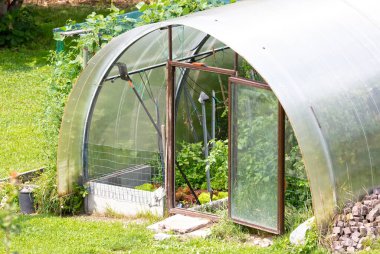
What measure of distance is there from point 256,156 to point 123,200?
2.06 meters

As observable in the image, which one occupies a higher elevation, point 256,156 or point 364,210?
point 256,156

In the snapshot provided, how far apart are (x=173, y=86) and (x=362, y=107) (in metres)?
2.29

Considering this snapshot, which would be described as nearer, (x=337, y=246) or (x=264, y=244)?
(x=337, y=246)

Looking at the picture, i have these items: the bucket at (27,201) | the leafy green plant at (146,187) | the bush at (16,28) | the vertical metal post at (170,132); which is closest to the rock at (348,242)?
the vertical metal post at (170,132)

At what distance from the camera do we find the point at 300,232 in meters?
10.3

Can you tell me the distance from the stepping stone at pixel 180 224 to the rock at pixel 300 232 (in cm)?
130

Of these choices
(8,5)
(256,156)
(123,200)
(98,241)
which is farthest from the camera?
(8,5)

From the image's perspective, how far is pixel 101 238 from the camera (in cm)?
1113

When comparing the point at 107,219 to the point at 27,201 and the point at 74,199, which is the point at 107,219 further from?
the point at 27,201

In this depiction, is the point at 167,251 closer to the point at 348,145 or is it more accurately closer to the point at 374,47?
the point at 348,145

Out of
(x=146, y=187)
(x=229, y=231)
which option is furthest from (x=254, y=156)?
(x=146, y=187)

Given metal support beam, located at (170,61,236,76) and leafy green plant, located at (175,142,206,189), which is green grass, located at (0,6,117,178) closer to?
leafy green plant, located at (175,142,206,189)

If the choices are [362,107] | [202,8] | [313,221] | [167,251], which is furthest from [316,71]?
[202,8]

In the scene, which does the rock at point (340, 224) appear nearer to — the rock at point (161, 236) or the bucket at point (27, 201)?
the rock at point (161, 236)
